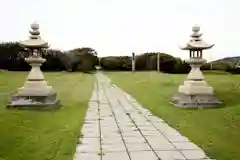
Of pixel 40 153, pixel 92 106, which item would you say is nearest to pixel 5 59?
pixel 92 106

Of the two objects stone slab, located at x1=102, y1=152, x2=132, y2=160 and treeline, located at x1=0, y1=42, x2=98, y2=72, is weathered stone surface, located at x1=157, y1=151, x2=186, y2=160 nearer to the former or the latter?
stone slab, located at x1=102, y1=152, x2=132, y2=160

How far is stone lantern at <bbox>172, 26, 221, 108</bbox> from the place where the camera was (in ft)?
39.0

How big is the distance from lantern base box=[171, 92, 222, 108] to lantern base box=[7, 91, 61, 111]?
3.92 meters

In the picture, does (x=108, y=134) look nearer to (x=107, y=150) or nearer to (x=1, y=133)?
(x=107, y=150)

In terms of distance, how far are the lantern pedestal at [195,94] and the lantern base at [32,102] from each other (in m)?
3.98

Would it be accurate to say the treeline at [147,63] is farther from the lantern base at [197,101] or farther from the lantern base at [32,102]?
the lantern base at [32,102]

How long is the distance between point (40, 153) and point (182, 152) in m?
2.26

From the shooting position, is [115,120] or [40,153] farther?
[115,120]

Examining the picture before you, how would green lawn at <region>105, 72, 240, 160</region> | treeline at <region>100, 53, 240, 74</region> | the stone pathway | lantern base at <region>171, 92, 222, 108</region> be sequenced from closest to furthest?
the stone pathway
green lawn at <region>105, 72, 240, 160</region>
lantern base at <region>171, 92, 222, 108</region>
treeline at <region>100, 53, 240, 74</region>

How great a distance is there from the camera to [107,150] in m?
6.14

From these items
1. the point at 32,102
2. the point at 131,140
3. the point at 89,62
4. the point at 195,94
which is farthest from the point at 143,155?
the point at 89,62

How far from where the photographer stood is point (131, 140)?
6879mm

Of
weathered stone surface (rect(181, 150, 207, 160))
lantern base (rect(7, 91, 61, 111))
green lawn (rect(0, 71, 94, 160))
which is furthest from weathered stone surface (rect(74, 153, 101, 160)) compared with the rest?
lantern base (rect(7, 91, 61, 111))

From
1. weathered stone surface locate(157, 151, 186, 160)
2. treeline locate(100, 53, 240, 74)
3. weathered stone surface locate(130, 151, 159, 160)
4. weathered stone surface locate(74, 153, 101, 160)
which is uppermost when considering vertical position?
treeline locate(100, 53, 240, 74)
